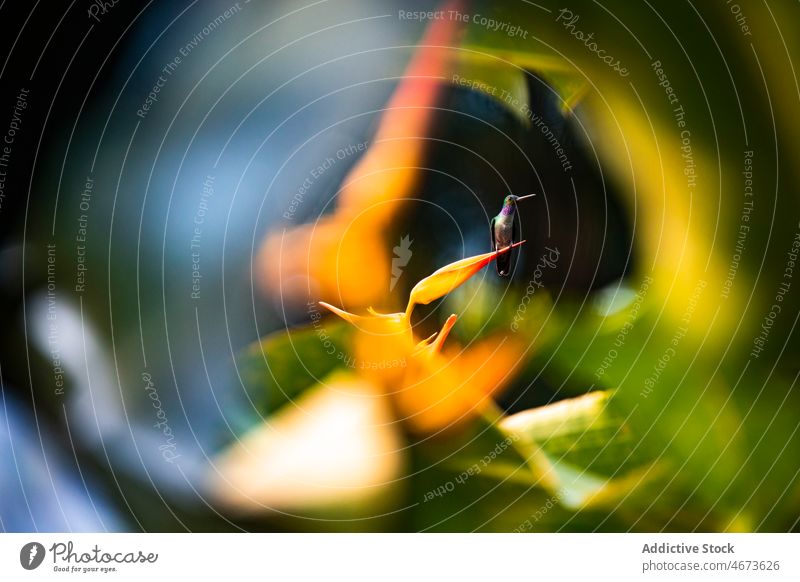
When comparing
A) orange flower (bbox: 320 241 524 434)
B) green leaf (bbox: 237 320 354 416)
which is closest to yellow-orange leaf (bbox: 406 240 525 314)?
orange flower (bbox: 320 241 524 434)

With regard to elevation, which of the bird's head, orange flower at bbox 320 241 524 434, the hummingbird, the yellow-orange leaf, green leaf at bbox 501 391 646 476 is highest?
the bird's head

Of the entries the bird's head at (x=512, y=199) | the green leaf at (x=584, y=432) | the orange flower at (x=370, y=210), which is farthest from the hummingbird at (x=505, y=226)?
the green leaf at (x=584, y=432)

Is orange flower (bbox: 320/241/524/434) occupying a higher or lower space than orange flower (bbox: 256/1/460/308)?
lower

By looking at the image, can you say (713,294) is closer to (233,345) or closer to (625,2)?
(625,2)

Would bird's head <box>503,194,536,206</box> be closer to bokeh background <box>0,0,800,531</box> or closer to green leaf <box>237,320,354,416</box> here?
bokeh background <box>0,0,800,531</box>

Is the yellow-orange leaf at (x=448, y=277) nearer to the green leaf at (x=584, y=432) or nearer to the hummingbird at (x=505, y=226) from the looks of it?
the hummingbird at (x=505, y=226)

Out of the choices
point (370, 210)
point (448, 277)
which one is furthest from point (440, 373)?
point (370, 210)
